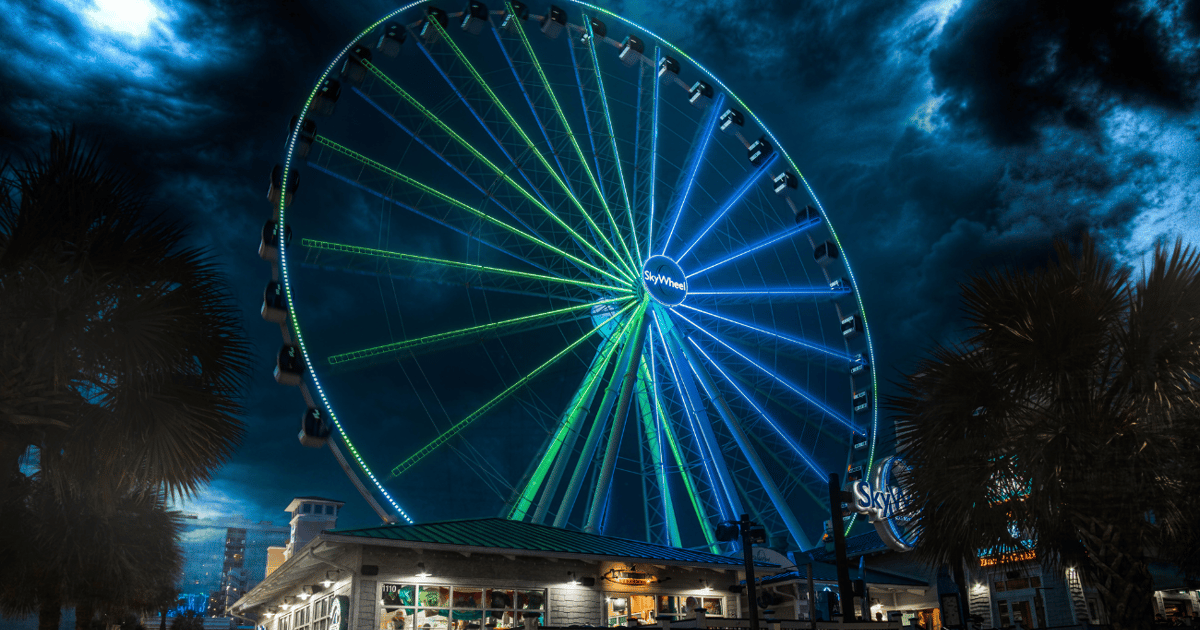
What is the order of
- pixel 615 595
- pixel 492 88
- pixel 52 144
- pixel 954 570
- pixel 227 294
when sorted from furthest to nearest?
pixel 492 88, pixel 615 595, pixel 954 570, pixel 227 294, pixel 52 144

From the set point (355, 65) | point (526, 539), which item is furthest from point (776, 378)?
point (355, 65)

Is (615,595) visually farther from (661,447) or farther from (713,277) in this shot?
(713,277)

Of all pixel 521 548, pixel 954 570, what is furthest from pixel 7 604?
pixel 954 570

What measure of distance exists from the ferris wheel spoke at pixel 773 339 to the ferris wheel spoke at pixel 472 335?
4.39 meters

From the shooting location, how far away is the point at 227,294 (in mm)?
9836

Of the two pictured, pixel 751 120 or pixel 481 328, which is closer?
pixel 481 328

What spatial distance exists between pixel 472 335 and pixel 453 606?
7.77m

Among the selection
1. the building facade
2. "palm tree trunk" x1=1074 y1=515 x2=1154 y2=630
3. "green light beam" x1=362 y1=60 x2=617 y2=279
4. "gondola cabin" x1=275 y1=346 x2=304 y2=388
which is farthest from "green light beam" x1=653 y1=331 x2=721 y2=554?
"palm tree trunk" x1=1074 y1=515 x2=1154 y2=630

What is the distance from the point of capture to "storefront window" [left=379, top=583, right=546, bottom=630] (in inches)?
568

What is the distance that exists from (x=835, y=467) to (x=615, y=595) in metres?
13.9

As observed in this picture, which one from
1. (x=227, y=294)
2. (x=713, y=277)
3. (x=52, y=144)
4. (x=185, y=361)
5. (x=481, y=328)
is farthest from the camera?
(x=713, y=277)

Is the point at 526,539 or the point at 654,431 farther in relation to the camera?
the point at 654,431

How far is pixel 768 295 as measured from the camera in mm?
27516

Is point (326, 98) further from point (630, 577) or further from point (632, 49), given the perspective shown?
point (630, 577)
